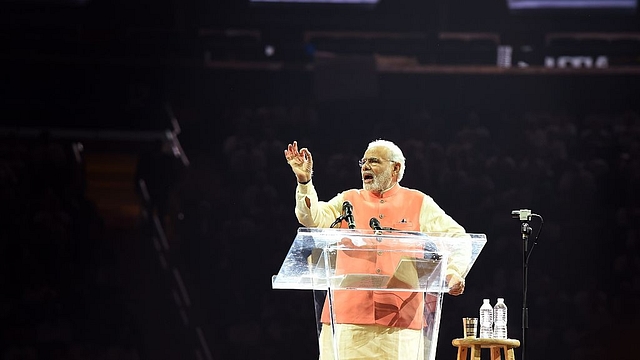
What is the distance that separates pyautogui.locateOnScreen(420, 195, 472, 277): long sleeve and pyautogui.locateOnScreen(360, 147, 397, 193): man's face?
0.18 m

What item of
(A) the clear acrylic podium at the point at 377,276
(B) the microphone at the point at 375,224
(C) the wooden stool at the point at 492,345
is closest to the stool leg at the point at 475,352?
(C) the wooden stool at the point at 492,345

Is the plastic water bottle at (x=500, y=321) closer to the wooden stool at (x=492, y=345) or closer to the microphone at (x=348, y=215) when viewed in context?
the wooden stool at (x=492, y=345)

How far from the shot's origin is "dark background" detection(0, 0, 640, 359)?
18.2ft

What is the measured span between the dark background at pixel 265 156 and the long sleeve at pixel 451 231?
82.9 inches

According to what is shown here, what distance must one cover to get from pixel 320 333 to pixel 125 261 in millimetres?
2562

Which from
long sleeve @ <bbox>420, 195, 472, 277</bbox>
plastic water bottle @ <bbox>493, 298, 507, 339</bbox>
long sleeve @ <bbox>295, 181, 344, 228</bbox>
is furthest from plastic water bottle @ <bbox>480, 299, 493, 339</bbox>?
long sleeve @ <bbox>295, 181, 344, 228</bbox>

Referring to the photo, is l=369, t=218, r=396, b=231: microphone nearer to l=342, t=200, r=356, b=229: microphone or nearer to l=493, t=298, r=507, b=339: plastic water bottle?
l=342, t=200, r=356, b=229: microphone

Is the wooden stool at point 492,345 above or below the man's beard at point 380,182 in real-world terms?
below

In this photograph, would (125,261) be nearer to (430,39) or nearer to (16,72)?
(16,72)

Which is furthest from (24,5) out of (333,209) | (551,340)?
(551,340)

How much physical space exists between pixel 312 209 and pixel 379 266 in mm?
405

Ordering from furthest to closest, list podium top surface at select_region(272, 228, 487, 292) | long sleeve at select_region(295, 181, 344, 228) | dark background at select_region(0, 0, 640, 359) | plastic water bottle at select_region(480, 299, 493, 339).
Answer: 1. dark background at select_region(0, 0, 640, 359)
2. plastic water bottle at select_region(480, 299, 493, 339)
3. long sleeve at select_region(295, 181, 344, 228)
4. podium top surface at select_region(272, 228, 487, 292)

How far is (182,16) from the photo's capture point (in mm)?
5734

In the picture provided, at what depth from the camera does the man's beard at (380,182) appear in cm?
352
